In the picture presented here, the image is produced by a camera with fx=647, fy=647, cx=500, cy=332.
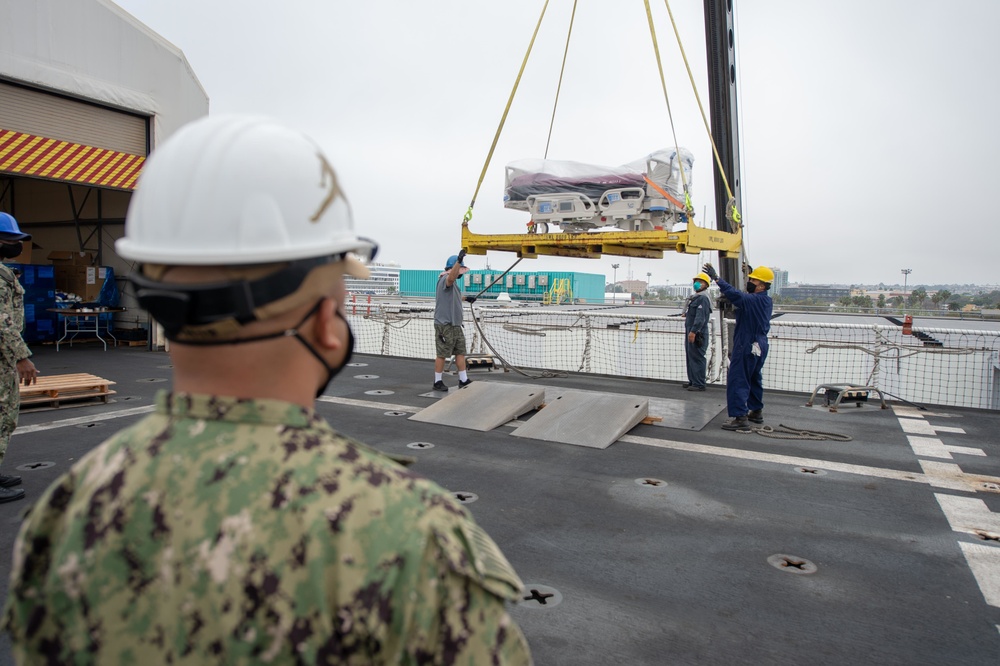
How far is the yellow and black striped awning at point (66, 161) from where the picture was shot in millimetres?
11625

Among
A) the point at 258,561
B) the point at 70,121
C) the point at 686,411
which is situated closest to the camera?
the point at 258,561

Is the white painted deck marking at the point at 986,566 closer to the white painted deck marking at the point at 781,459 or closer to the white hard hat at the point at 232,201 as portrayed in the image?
the white painted deck marking at the point at 781,459

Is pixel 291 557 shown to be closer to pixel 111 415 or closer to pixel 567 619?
pixel 567 619

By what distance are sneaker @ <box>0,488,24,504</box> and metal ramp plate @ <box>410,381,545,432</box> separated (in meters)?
4.09

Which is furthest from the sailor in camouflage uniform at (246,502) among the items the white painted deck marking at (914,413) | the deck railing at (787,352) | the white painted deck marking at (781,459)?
the deck railing at (787,352)

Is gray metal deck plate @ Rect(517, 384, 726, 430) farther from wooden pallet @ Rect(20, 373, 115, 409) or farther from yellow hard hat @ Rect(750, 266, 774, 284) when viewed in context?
wooden pallet @ Rect(20, 373, 115, 409)

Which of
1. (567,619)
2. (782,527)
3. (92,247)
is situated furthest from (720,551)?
(92,247)

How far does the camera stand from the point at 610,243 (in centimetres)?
869

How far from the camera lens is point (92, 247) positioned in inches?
659

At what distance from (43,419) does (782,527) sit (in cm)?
822

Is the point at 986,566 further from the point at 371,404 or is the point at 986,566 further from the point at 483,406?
the point at 371,404

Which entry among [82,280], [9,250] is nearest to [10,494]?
[9,250]

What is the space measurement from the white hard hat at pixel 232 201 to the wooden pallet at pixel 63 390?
871cm

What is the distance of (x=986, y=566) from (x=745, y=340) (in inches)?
157
